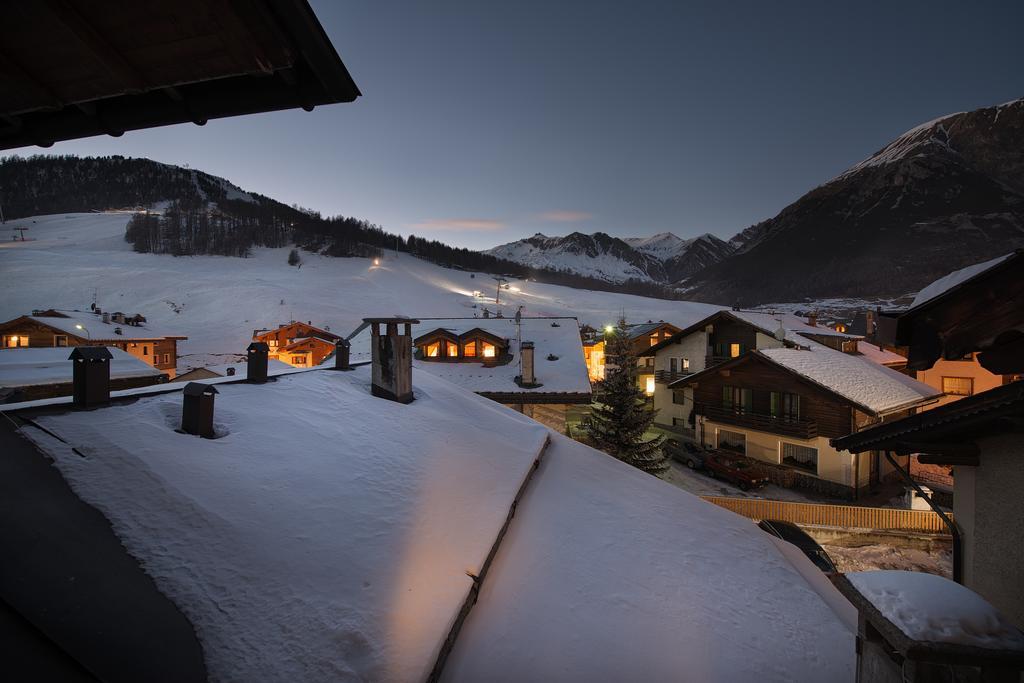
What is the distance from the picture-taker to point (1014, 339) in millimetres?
3043

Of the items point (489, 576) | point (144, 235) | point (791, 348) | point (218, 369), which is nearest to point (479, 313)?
point (218, 369)

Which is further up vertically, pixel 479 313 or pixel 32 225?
pixel 32 225

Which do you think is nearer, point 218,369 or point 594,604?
point 594,604

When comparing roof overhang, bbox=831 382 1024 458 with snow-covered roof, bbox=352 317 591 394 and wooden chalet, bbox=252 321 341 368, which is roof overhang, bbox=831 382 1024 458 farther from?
Answer: wooden chalet, bbox=252 321 341 368

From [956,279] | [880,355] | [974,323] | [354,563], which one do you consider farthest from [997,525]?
[880,355]

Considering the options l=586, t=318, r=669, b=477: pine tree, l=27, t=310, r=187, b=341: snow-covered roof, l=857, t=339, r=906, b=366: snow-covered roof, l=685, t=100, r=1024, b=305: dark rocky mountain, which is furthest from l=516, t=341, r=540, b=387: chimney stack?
l=685, t=100, r=1024, b=305: dark rocky mountain

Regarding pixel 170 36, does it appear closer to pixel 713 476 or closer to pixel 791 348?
A: pixel 713 476

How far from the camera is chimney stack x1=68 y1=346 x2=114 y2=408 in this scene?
15.5ft

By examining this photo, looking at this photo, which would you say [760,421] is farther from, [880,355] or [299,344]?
[299,344]

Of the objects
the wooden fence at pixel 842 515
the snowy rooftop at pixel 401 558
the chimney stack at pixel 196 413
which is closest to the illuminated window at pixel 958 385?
the wooden fence at pixel 842 515

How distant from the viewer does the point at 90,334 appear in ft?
119

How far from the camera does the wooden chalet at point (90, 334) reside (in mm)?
34438

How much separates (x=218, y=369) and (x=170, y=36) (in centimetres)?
3542

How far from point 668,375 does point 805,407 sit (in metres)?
9.88
